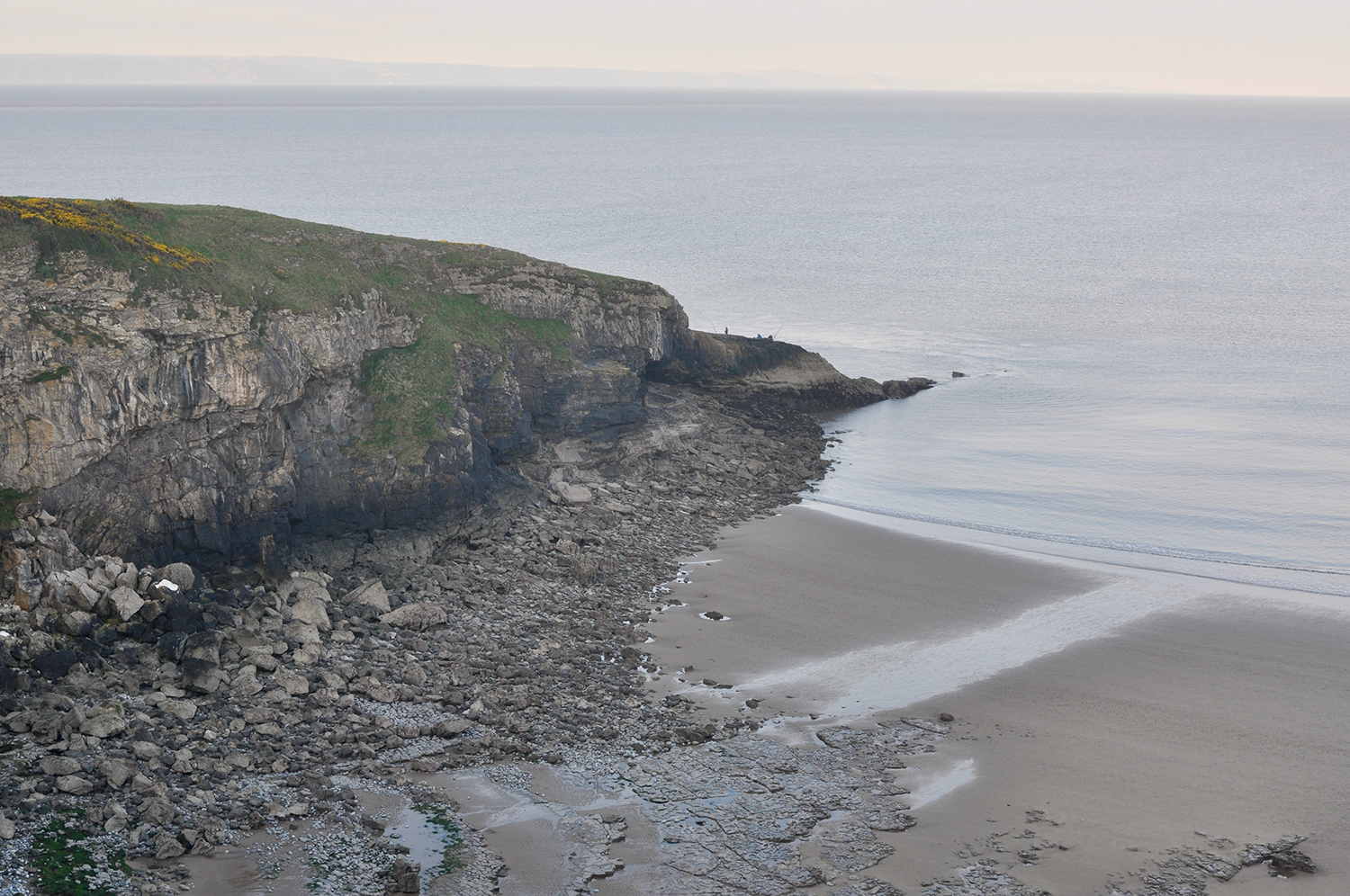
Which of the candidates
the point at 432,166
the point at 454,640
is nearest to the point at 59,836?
the point at 454,640

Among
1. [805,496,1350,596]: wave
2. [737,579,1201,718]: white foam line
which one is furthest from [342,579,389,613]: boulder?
[805,496,1350,596]: wave

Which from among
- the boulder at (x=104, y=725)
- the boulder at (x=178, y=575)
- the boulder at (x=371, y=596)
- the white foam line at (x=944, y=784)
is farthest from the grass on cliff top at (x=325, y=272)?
the white foam line at (x=944, y=784)

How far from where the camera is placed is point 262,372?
1304 inches

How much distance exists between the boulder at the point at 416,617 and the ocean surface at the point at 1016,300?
20095 mm

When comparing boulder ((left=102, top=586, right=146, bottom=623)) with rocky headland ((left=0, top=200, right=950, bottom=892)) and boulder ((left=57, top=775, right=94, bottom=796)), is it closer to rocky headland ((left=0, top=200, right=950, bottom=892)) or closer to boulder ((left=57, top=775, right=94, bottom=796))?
rocky headland ((left=0, top=200, right=950, bottom=892))

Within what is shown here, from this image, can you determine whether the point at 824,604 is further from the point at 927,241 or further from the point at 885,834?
the point at 927,241

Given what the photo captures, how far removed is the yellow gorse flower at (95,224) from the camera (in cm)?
3152

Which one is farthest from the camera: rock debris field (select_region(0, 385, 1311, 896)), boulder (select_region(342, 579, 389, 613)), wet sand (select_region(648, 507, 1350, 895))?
boulder (select_region(342, 579, 389, 613))

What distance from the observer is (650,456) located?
4497cm

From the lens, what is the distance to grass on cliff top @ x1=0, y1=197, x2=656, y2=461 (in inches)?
1260

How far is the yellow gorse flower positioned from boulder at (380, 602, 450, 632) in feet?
43.2

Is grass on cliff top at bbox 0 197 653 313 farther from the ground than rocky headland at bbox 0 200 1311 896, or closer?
farther from the ground

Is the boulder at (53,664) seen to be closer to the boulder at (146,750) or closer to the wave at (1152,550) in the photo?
the boulder at (146,750)

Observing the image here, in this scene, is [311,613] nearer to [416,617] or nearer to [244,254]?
[416,617]
